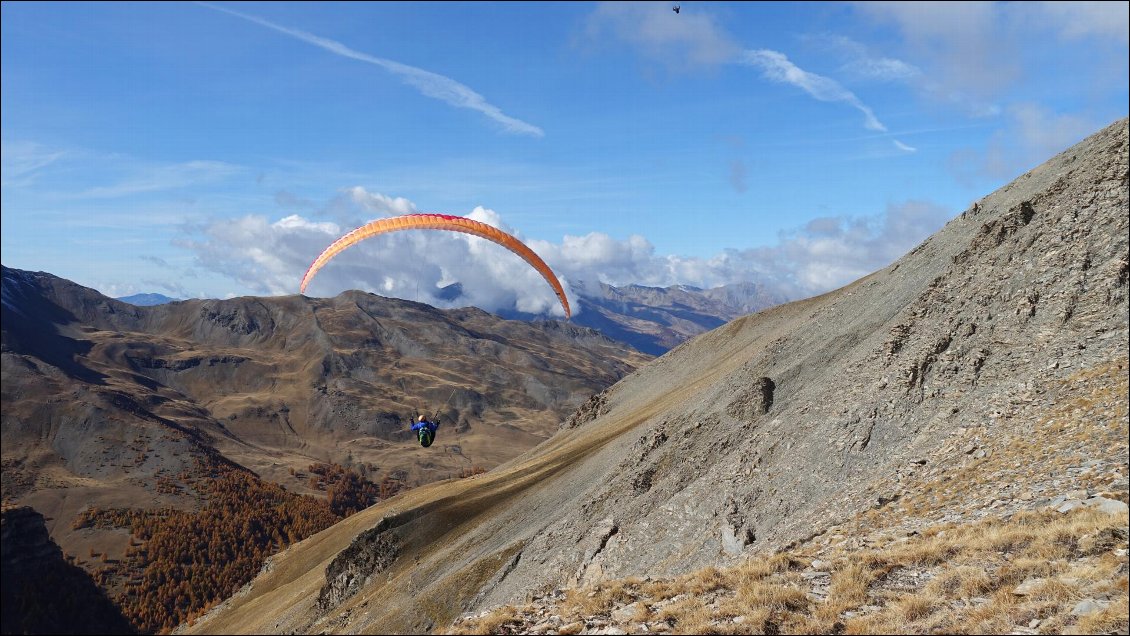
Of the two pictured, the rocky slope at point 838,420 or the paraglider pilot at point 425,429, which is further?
the paraglider pilot at point 425,429

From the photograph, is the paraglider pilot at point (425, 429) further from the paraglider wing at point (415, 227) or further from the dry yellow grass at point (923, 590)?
the dry yellow grass at point (923, 590)

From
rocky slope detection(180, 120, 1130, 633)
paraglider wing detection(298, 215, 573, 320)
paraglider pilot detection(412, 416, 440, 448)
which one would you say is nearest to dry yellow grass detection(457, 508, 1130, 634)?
rocky slope detection(180, 120, 1130, 633)

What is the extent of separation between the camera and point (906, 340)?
105 ft

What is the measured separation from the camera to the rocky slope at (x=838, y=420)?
23.6m

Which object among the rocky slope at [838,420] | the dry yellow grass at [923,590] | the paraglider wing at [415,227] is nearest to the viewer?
the dry yellow grass at [923,590]

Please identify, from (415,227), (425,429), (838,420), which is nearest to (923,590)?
(838,420)

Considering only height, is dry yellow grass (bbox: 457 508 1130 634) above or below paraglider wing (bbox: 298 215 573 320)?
below

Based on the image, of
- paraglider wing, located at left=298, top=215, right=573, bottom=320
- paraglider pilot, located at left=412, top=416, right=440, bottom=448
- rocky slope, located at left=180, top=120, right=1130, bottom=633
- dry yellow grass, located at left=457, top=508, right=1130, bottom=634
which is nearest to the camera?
dry yellow grass, located at left=457, top=508, right=1130, bottom=634

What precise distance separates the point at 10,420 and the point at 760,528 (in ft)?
821

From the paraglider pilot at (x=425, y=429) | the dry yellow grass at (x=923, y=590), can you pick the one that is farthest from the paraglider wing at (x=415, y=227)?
the dry yellow grass at (x=923, y=590)

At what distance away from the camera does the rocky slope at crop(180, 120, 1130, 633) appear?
23594 millimetres

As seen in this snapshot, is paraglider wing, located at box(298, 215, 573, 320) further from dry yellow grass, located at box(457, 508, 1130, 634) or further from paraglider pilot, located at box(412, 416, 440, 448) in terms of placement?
dry yellow grass, located at box(457, 508, 1130, 634)

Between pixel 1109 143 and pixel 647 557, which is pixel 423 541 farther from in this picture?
pixel 1109 143

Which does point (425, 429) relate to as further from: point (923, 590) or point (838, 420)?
point (923, 590)
